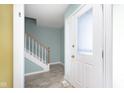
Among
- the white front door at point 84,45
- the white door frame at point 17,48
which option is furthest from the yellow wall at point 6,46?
the white front door at point 84,45

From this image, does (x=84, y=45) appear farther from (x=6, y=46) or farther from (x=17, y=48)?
(x=6, y=46)

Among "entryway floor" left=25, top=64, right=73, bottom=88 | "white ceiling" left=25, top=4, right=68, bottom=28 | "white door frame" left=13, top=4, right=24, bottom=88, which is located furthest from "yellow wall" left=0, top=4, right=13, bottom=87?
"white ceiling" left=25, top=4, right=68, bottom=28

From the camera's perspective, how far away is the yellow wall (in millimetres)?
1522

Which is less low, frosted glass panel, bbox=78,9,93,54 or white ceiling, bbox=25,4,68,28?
white ceiling, bbox=25,4,68,28

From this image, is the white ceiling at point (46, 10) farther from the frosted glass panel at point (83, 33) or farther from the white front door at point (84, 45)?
the frosted glass panel at point (83, 33)

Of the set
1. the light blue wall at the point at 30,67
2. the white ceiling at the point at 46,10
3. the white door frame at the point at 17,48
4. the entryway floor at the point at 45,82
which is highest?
the white ceiling at the point at 46,10
